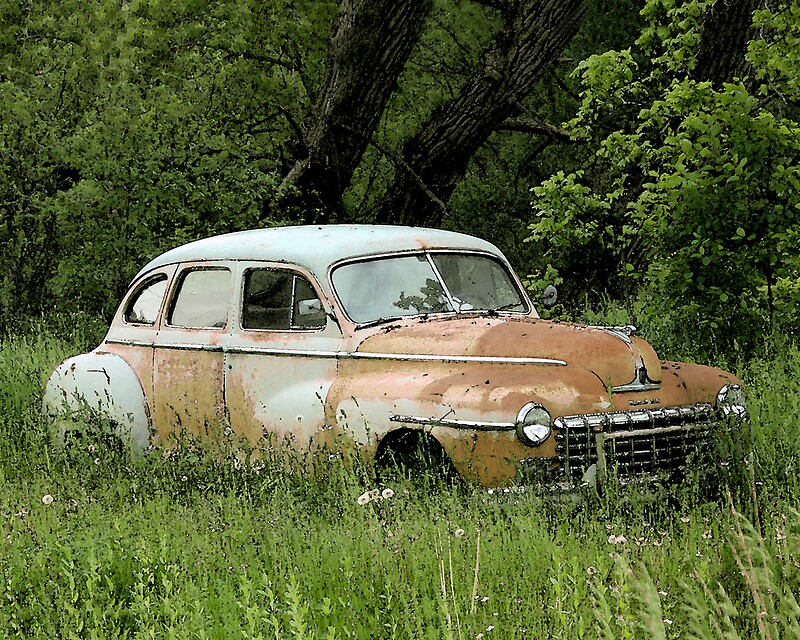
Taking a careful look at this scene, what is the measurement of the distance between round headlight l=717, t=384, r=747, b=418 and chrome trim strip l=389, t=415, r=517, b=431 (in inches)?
59.9

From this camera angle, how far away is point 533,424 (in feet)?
17.2

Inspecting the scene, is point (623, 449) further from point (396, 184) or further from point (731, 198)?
point (396, 184)

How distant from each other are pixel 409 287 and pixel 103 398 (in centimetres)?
262

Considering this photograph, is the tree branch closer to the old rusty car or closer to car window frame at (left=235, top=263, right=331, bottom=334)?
the old rusty car

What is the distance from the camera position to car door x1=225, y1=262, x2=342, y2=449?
20.8 ft

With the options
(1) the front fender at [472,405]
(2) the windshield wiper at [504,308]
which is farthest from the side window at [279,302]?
(2) the windshield wiper at [504,308]

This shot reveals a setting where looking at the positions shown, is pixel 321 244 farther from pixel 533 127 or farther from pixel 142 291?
pixel 533 127

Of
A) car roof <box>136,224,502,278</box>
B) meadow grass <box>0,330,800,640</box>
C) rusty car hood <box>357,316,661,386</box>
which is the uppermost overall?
car roof <box>136,224,502,278</box>

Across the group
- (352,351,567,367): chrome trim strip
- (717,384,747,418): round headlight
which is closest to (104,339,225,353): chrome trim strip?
(352,351,567,367): chrome trim strip

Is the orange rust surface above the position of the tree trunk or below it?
below

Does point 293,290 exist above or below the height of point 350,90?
below

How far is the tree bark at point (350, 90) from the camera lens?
13.1m

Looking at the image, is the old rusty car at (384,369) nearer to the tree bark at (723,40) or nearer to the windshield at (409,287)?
the windshield at (409,287)

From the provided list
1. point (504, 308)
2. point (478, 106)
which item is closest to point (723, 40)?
point (478, 106)
